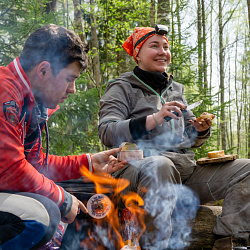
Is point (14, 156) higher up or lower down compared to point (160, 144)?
higher up

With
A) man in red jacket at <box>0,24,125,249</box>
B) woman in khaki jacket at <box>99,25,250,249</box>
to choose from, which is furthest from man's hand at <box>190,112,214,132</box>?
man in red jacket at <box>0,24,125,249</box>

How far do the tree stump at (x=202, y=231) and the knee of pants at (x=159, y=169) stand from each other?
691 mm

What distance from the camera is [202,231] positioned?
8.37 ft

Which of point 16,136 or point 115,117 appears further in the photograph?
point 115,117

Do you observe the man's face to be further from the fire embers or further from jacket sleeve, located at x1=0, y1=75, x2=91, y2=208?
the fire embers

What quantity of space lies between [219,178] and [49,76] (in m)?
1.88

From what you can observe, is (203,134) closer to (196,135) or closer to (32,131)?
(196,135)

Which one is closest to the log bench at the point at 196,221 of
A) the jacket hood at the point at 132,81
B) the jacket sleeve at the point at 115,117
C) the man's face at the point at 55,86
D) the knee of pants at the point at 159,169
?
the jacket sleeve at the point at 115,117

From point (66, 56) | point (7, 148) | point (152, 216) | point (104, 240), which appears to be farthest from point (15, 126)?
point (104, 240)

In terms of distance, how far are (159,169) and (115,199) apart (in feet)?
1.89

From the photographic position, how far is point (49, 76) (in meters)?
1.83

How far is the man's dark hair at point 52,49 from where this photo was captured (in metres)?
1.78

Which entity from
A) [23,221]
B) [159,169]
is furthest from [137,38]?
[23,221]

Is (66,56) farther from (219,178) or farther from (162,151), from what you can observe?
(219,178)
